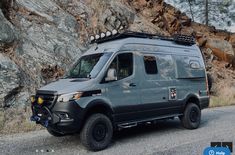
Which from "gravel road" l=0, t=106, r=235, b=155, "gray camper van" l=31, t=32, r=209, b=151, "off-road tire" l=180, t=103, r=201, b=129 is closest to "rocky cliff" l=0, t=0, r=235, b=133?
"gravel road" l=0, t=106, r=235, b=155

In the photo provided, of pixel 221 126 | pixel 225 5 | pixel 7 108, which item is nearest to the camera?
pixel 221 126

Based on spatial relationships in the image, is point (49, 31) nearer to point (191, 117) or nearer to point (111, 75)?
point (191, 117)

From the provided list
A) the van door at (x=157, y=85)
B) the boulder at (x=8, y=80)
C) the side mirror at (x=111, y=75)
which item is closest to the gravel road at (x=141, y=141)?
the van door at (x=157, y=85)

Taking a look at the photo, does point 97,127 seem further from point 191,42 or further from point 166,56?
point 191,42

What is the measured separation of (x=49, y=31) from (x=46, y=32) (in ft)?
0.64

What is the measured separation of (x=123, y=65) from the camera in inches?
307

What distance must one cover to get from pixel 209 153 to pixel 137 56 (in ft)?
19.5

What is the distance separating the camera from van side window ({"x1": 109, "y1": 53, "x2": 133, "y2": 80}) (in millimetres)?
7621

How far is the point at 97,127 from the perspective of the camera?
7043mm

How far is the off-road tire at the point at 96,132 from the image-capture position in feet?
22.4

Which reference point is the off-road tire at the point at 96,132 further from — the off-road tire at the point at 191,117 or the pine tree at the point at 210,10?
the pine tree at the point at 210,10

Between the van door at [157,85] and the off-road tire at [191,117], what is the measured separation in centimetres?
48

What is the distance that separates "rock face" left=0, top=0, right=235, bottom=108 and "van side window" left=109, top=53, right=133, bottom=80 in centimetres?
538

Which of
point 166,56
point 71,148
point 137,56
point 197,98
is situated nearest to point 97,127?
point 71,148
